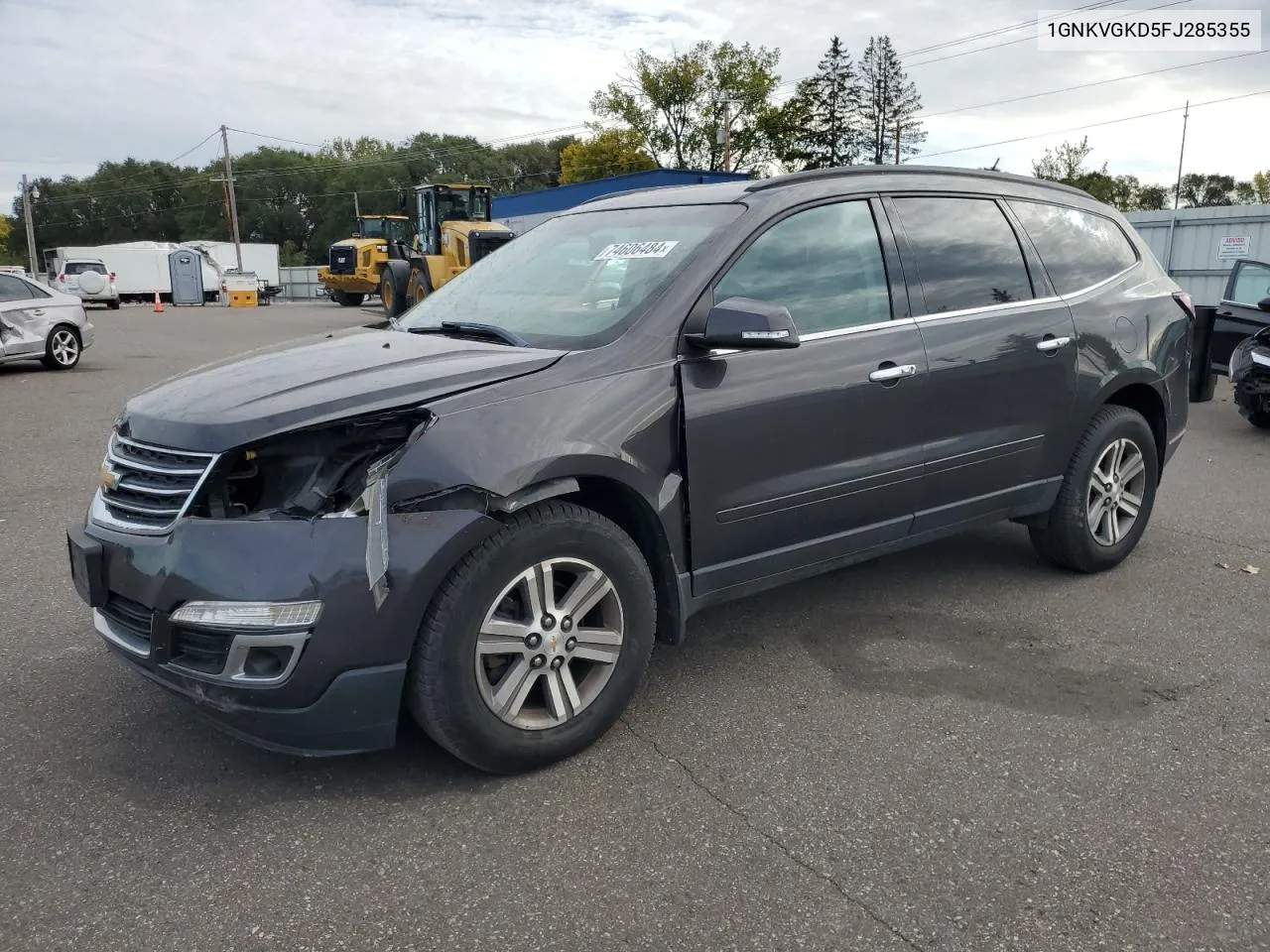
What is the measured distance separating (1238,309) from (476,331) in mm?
9850

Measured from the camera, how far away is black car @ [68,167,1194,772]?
2.73 m

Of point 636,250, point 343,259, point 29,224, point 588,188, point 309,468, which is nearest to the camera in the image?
point 309,468

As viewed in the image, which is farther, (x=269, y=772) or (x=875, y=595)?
(x=875, y=595)

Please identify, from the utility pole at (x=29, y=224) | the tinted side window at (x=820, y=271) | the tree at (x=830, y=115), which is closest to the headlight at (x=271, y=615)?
the tinted side window at (x=820, y=271)

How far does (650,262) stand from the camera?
358 centimetres

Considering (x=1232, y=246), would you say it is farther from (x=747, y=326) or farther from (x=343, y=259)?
(x=343, y=259)

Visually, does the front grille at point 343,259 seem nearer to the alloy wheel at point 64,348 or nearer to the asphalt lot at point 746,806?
the alloy wheel at point 64,348

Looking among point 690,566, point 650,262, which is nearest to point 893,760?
point 690,566

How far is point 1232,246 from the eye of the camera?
54.3 feet

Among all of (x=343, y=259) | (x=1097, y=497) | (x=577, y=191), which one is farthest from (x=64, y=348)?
(x=577, y=191)

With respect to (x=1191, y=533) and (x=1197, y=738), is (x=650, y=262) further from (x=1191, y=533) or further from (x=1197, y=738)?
(x=1191, y=533)

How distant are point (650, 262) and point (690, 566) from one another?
109 cm

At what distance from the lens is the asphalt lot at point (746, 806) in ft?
7.89

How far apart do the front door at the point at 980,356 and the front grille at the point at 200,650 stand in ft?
8.60
